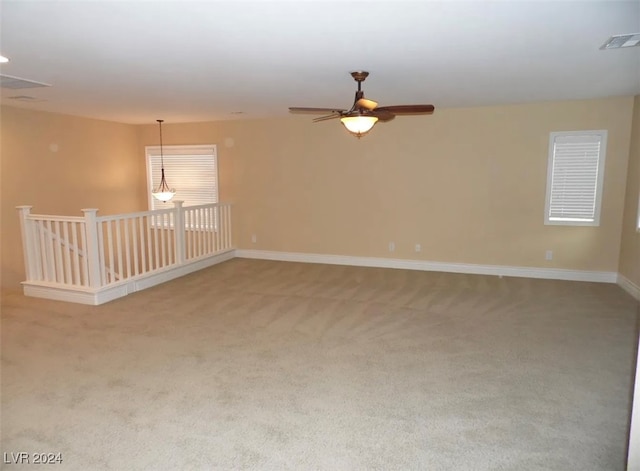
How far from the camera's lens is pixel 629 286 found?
509 centimetres

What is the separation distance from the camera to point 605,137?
5.40 metres

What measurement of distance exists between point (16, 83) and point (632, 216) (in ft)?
23.6

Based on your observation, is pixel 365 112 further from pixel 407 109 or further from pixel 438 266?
pixel 438 266

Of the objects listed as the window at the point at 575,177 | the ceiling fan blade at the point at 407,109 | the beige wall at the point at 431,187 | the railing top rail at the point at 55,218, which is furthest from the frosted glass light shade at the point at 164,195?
the window at the point at 575,177

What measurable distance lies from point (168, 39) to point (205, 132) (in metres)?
4.73

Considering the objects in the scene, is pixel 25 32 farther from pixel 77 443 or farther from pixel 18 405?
pixel 77 443

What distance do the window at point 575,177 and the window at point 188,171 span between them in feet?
17.9

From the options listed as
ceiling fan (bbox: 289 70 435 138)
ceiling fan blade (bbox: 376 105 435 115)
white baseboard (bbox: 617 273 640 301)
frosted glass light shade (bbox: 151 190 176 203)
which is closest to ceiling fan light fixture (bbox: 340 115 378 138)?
ceiling fan (bbox: 289 70 435 138)

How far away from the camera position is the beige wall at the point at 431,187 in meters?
5.60

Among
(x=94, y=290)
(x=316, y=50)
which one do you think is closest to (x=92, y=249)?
(x=94, y=290)

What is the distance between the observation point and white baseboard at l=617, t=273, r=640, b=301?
4.87 meters

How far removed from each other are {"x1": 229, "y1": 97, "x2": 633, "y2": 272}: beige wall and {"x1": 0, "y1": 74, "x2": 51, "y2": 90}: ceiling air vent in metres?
3.32

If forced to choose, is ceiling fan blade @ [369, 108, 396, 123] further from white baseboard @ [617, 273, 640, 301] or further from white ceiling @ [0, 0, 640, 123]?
white baseboard @ [617, 273, 640, 301]

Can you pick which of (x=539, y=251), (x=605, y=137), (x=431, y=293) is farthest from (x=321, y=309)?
(x=605, y=137)
